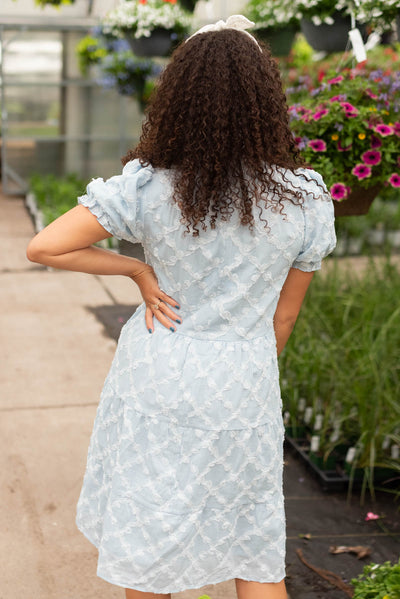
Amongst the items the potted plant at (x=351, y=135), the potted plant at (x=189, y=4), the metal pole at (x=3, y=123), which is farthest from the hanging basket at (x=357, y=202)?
the metal pole at (x=3, y=123)

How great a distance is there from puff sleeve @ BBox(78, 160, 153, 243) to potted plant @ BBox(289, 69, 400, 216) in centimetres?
117

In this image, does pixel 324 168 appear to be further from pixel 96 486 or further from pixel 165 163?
pixel 96 486

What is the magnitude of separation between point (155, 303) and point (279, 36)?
3924mm

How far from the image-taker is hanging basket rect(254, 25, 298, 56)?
5148 mm

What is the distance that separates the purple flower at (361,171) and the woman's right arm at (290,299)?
3.05 feet

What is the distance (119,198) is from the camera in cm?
164

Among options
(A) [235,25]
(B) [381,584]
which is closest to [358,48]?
(A) [235,25]

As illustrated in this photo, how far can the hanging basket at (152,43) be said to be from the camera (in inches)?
251

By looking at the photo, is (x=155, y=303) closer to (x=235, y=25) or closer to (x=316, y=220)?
(x=316, y=220)

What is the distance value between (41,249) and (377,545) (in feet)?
5.84

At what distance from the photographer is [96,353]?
4461 millimetres

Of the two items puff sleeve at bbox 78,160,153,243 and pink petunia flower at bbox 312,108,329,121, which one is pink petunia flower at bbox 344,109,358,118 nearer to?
pink petunia flower at bbox 312,108,329,121

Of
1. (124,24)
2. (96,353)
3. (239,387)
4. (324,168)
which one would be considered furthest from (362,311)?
(124,24)

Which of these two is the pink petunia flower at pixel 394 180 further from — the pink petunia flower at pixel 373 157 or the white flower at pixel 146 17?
the white flower at pixel 146 17
